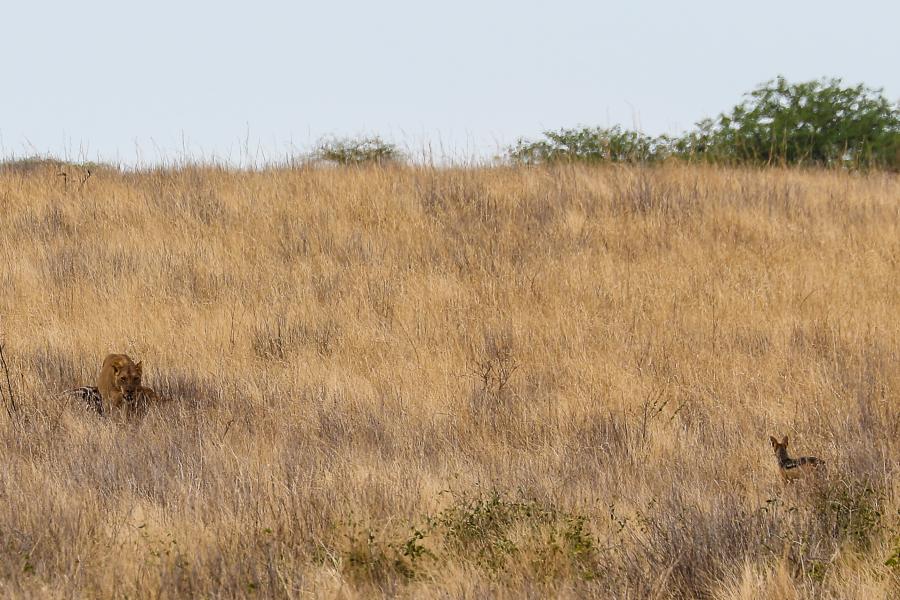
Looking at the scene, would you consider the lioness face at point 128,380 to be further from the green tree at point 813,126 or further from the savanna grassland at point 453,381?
the green tree at point 813,126

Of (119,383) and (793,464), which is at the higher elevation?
(119,383)

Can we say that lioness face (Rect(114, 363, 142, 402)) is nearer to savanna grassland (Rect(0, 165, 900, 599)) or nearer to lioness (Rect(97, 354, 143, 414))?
lioness (Rect(97, 354, 143, 414))

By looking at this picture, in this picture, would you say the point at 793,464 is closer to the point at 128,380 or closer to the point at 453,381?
the point at 453,381

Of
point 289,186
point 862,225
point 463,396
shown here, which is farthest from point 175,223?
point 862,225

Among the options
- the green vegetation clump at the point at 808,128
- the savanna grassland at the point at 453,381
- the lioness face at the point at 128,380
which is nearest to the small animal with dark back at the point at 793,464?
the savanna grassland at the point at 453,381

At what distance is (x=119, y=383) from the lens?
19.8 ft

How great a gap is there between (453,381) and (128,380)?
211cm

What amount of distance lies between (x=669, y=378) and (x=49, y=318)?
5.27 m

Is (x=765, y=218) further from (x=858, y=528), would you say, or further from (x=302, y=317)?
(x=858, y=528)

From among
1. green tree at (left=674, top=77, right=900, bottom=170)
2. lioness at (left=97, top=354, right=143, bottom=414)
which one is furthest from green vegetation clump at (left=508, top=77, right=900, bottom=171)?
lioness at (left=97, top=354, right=143, bottom=414)

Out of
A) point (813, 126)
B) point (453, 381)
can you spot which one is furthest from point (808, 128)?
point (453, 381)

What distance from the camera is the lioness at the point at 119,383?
603cm

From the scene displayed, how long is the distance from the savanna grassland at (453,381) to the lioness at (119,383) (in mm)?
201

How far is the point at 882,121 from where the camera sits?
746 inches
